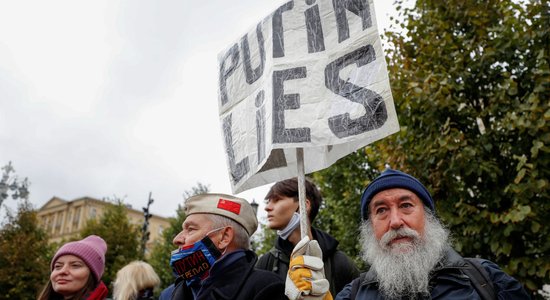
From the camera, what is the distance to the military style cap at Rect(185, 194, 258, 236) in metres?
3.23

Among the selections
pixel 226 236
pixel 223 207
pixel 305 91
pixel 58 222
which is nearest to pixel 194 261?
pixel 226 236

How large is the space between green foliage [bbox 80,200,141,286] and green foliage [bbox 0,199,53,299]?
7.62 ft

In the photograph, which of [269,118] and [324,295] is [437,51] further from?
[324,295]

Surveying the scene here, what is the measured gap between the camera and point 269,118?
9.00 ft

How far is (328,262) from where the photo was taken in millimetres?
3520

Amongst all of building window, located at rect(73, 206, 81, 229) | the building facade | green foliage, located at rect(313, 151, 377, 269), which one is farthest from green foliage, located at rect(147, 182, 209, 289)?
building window, located at rect(73, 206, 81, 229)

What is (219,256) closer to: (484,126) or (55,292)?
(55,292)

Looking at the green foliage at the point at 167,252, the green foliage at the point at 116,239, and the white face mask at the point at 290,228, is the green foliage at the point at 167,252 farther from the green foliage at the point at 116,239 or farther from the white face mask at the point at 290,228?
the white face mask at the point at 290,228

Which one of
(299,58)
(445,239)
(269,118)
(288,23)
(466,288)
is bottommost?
(466,288)

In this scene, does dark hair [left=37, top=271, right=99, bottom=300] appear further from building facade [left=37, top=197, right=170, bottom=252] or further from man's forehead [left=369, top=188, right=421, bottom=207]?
building facade [left=37, top=197, right=170, bottom=252]

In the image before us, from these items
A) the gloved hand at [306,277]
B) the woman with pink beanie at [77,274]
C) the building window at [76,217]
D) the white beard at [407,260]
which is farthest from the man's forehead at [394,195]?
the building window at [76,217]

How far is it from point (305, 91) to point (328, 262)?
56.8 inches

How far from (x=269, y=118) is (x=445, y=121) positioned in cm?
444

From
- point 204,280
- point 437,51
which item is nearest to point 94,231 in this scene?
point 437,51
